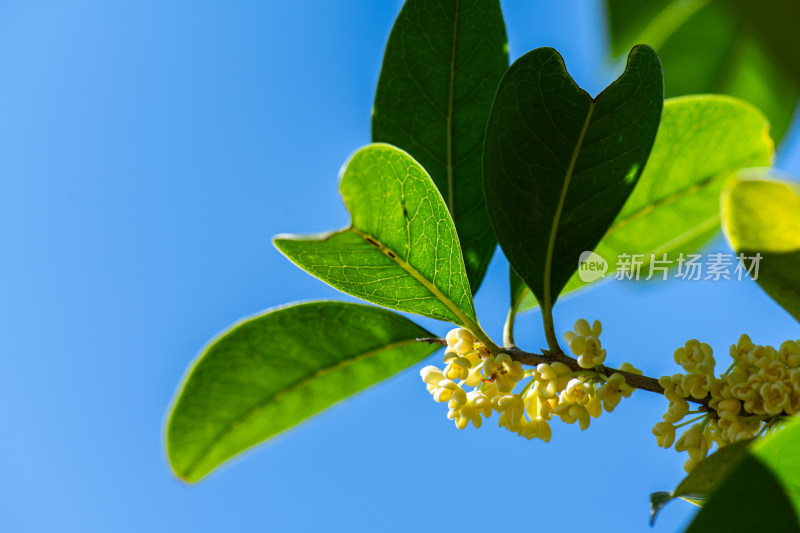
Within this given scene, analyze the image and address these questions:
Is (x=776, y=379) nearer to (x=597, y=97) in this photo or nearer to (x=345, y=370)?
(x=597, y=97)

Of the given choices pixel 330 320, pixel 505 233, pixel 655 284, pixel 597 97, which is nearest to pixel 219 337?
pixel 330 320

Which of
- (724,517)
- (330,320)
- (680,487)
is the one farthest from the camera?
(330,320)

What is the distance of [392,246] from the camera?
1.21 metres

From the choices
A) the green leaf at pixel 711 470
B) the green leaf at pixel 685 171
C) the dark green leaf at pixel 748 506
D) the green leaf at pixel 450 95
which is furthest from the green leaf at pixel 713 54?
the dark green leaf at pixel 748 506

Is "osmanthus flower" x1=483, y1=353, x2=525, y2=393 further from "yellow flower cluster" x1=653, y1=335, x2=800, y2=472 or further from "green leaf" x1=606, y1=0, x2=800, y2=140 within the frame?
"green leaf" x1=606, y1=0, x2=800, y2=140

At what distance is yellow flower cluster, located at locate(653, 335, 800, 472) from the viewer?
1.06m

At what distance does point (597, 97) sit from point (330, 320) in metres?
0.74

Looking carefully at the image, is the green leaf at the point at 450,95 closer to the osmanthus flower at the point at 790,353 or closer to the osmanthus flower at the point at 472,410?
the osmanthus flower at the point at 472,410

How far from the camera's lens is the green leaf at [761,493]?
2.61 feet

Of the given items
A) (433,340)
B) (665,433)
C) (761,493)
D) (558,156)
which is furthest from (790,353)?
(433,340)

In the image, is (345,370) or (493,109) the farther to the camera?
(345,370)

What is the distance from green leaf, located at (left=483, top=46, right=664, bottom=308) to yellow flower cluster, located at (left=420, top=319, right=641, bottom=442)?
18cm

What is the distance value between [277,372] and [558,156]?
0.83 m

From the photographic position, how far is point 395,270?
4.10ft
